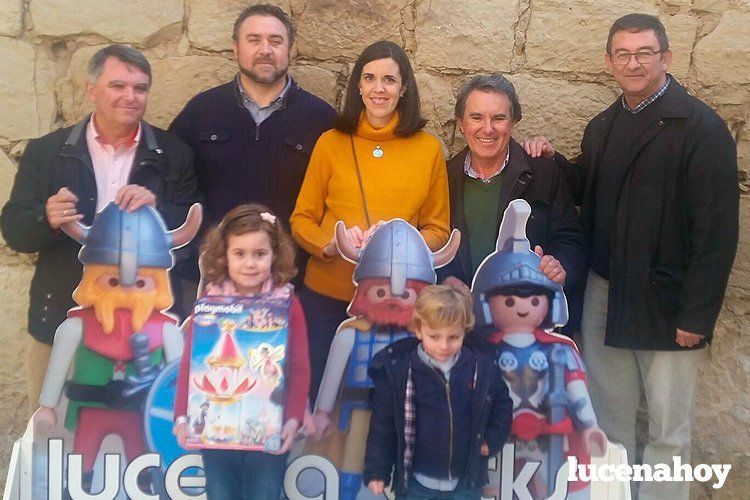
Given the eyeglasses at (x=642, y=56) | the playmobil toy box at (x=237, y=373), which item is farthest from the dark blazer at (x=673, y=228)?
the playmobil toy box at (x=237, y=373)

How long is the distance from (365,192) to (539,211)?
62 cm

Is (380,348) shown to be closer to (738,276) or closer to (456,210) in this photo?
(456,210)

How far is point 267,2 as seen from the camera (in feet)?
11.5

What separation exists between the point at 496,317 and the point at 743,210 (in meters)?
1.22

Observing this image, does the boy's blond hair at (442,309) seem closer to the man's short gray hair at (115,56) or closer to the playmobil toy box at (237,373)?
the playmobil toy box at (237,373)

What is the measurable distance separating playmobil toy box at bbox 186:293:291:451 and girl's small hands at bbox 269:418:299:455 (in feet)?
0.06

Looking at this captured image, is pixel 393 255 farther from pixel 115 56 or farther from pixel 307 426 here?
pixel 115 56

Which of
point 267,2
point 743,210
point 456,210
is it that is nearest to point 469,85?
point 456,210

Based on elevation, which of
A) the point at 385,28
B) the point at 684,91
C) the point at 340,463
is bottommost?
the point at 340,463

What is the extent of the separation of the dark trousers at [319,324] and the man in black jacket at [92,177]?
0.53 metres

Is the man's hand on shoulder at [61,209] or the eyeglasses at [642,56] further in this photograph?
the eyeglasses at [642,56]

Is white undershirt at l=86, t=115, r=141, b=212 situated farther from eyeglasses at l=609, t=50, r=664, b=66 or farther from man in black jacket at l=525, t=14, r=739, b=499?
eyeglasses at l=609, t=50, r=664, b=66

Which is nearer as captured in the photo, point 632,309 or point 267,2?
point 632,309

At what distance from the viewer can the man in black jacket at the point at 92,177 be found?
2.86 m
